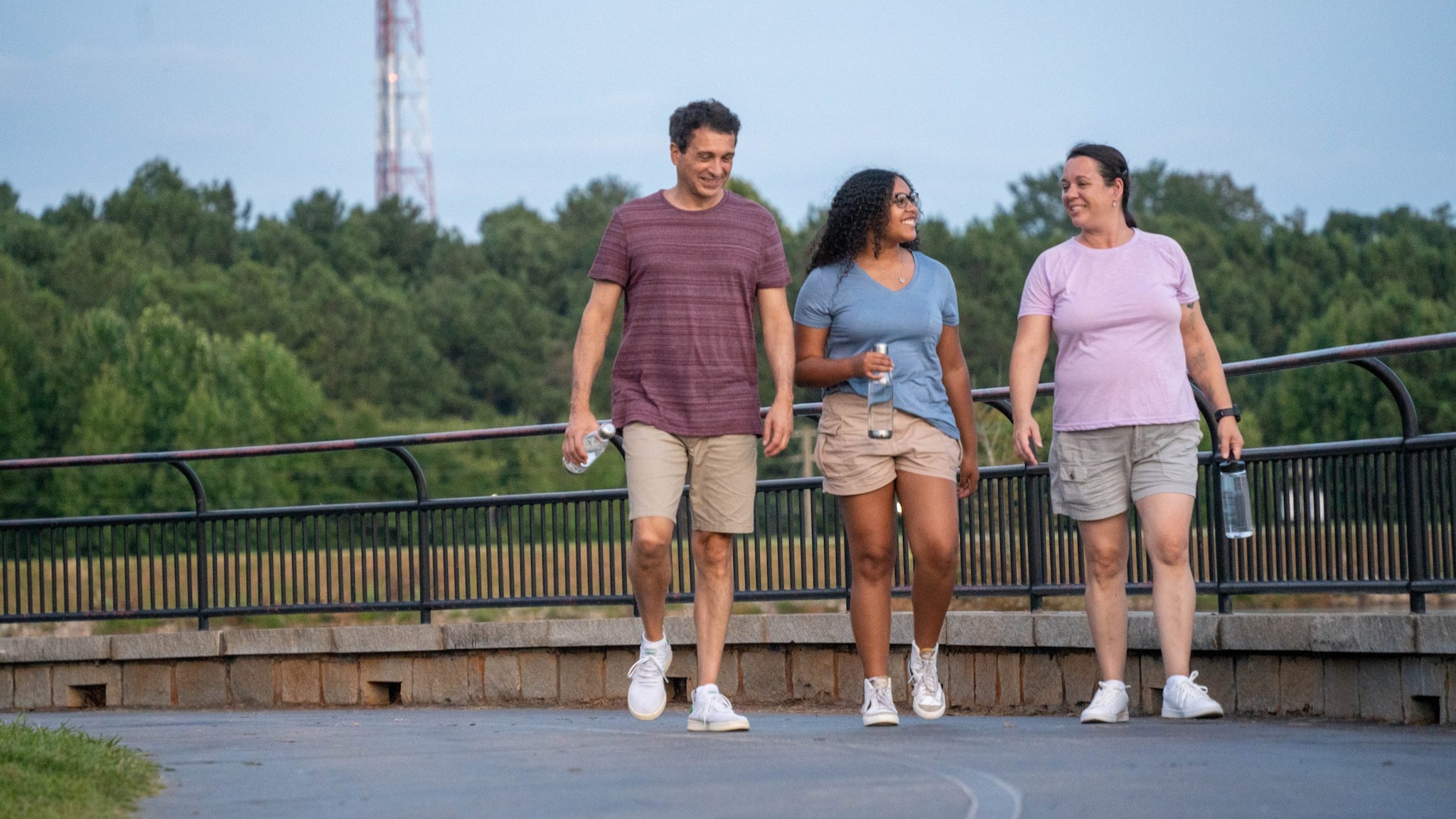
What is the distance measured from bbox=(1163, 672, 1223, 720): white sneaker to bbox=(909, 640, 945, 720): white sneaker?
2.43ft

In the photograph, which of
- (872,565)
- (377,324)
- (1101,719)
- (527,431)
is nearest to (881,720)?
(872,565)

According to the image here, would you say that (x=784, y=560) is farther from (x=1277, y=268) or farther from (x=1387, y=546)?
(x=1277, y=268)

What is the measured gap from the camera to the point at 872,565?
6168 millimetres

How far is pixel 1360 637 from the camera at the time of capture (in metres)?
6.21

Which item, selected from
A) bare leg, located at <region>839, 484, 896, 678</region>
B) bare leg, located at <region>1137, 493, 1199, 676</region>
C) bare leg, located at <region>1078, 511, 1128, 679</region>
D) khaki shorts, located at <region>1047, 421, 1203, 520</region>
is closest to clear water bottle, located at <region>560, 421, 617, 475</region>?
bare leg, located at <region>839, 484, 896, 678</region>

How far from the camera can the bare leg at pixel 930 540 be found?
609cm

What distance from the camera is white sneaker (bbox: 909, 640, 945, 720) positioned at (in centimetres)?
630

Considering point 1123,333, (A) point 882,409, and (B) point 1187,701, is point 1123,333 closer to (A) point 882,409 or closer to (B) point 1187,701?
(A) point 882,409

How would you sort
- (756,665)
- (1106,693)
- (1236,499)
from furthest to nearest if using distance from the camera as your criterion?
(756,665) → (1236,499) → (1106,693)

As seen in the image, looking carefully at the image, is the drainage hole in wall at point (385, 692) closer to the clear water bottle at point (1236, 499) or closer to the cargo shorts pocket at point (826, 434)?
the cargo shorts pocket at point (826, 434)

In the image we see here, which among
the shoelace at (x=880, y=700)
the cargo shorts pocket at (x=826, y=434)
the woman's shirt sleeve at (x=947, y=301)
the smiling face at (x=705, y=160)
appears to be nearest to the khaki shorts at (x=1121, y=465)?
the woman's shirt sleeve at (x=947, y=301)

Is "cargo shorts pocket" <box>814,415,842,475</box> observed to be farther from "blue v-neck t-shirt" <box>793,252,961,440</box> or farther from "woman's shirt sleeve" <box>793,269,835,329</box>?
"woman's shirt sleeve" <box>793,269,835,329</box>

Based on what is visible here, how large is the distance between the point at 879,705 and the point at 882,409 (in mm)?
966

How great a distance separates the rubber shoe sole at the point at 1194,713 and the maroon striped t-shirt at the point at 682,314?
5.45 ft
